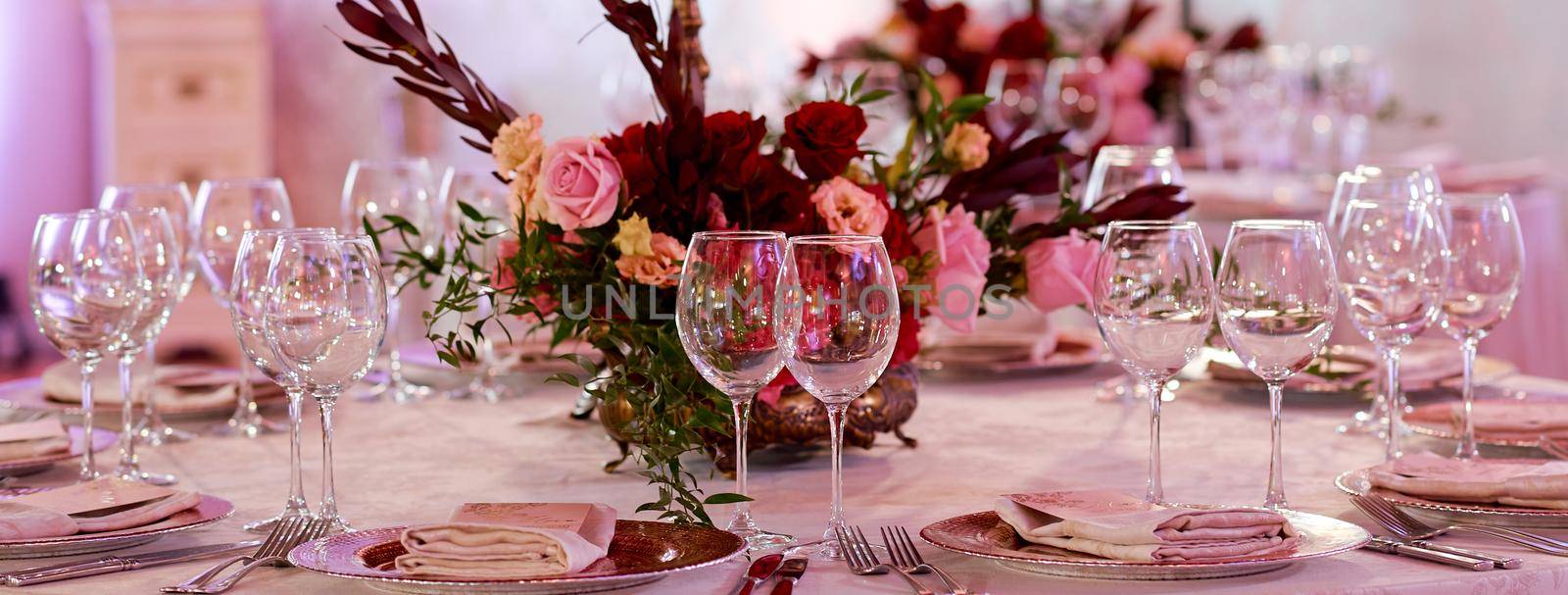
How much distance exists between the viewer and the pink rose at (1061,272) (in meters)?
1.51

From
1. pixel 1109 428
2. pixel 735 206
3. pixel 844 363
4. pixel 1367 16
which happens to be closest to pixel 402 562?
pixel 844 363

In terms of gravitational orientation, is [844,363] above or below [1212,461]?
above

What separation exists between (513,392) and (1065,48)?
128 inches

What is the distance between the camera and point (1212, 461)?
1468 mm

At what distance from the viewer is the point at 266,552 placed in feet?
3.62

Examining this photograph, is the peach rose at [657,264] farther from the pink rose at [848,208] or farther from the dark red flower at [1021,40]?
the dark red flower at [1021,40]

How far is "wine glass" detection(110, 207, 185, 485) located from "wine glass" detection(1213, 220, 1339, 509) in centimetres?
91

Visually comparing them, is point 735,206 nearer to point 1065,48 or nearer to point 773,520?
point 773,520

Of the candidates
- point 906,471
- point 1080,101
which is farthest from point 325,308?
point 1080,101

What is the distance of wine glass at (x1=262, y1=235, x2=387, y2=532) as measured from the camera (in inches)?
45.5

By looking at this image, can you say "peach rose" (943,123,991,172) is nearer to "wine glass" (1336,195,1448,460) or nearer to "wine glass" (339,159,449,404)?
"wine glass" (1336,195,1448,460)

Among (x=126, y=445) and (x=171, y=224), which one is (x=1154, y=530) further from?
(x=171, y=224)

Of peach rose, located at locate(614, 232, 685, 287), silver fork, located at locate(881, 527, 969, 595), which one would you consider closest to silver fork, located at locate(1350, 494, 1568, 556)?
silver fork, located at locate(881, 527, 969, 595)

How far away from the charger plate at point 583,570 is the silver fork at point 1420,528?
472 mm
